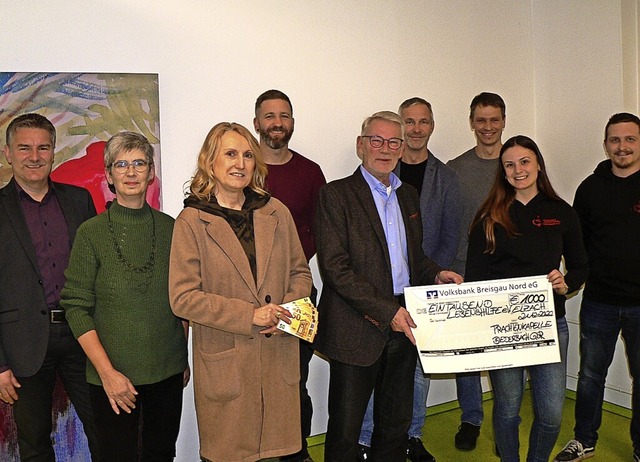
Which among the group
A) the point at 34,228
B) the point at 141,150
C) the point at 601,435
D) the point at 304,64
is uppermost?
the point at 304,64

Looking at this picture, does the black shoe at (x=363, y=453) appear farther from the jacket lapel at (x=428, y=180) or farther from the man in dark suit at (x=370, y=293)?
the jacket lapel at (x=428, y=180)

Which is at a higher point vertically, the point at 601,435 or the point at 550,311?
the point at 550,311

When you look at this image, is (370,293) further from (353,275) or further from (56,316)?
(56,316)

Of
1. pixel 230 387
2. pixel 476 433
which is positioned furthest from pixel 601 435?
pixel 230 387

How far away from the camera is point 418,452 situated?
12.7 ft

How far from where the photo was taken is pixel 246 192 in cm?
275

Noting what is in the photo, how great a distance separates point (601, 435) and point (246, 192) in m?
2.91

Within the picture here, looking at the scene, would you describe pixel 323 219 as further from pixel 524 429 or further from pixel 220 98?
pixel 524 429

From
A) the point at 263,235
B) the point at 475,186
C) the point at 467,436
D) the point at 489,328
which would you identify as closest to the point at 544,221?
the point at 489,328

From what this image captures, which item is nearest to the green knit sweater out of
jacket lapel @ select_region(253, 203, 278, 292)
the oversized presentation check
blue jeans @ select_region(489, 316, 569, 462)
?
jacket lapel @ select_region(253, 203, 278, 292)

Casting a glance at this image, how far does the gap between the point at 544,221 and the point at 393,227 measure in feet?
2.27

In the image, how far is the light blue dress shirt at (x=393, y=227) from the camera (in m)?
3.04

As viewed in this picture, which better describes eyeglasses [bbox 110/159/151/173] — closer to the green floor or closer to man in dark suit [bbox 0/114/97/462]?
man in dark suit [bbox 0/114/97/462]

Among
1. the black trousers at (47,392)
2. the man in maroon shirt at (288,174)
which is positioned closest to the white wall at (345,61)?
the man in maroon shirt at (288,174)
